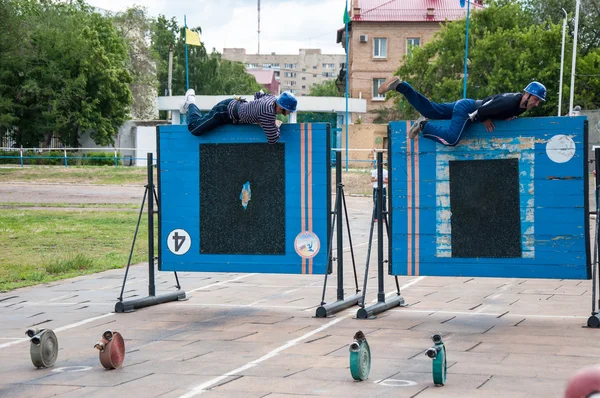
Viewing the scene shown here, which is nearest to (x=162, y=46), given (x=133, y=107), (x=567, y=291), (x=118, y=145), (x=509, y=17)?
(x=133, y=107)

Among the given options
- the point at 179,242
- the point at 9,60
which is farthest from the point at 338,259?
the point at 9,60

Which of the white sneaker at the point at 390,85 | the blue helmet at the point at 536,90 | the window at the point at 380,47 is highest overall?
the window at the point at 380,47

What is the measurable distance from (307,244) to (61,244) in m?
9.43

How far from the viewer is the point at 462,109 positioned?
9.75 meters

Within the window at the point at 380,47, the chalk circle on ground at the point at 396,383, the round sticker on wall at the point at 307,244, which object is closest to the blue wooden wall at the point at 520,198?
the round sticker on wall at the point at 307,244

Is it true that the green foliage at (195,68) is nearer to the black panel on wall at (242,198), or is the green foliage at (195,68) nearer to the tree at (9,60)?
the tree at (9,60)

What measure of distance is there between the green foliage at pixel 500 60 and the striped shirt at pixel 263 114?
4759 cm

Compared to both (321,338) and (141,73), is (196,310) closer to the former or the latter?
(321,338)

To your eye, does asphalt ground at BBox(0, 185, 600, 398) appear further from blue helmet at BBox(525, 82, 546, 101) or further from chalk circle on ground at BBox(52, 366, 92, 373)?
blue helmet at BBox(525, 82, 546, 101)

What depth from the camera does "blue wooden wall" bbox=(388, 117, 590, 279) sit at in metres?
9.66

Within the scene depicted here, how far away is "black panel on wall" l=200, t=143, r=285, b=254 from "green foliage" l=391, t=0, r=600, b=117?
47451 millimetres

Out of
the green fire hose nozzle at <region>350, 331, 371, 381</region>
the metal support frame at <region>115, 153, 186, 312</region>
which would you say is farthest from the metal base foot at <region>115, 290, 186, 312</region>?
the green fire hose nozzle at <region>350, 331, 371, 381</region>

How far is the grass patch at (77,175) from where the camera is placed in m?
42.5

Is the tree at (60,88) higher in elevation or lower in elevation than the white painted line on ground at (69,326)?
higher
